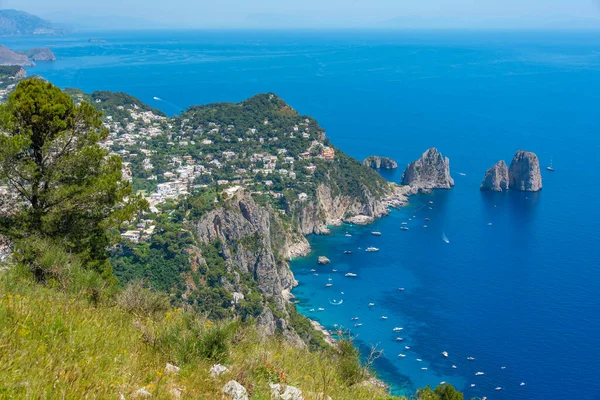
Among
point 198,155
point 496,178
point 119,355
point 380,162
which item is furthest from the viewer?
point 380,162

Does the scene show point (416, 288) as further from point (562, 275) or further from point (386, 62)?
point (386, 62)

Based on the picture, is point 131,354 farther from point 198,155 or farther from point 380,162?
point 380,162

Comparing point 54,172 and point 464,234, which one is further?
point 464,234

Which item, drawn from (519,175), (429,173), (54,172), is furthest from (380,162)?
(54,172)

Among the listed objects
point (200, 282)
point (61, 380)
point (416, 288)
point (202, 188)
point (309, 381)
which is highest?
point (61, 380)

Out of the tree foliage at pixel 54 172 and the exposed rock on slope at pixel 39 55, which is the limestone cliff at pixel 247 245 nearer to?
the tree foliage at pixel 54 172

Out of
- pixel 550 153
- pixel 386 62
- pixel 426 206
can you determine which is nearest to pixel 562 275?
pixel 426 206

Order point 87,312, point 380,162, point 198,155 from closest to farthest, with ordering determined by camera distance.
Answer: point 87,312, point 198,155, point 380,162

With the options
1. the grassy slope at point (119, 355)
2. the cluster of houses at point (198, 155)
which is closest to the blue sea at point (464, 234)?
the cluster of houses at point (198, 155)
